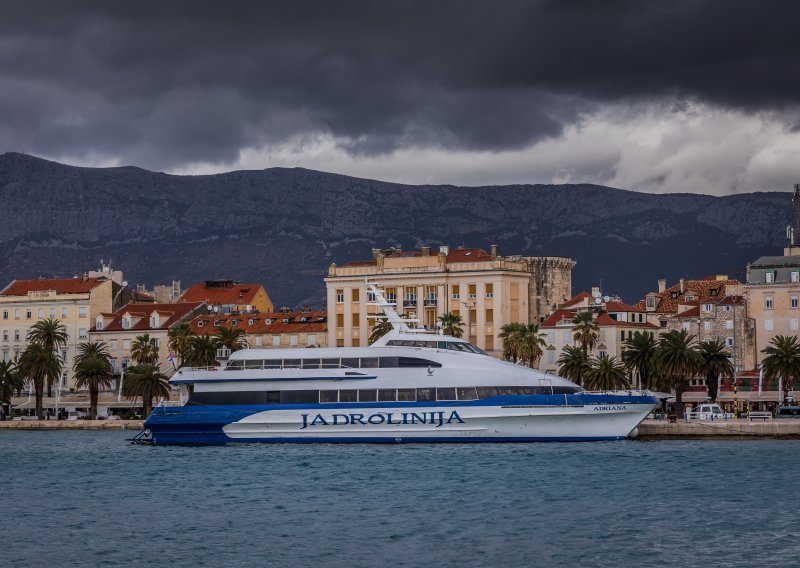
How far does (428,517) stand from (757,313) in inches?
2929

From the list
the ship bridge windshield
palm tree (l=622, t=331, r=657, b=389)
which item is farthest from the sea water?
palm tree (l=622, t=331, r=657, b=389)

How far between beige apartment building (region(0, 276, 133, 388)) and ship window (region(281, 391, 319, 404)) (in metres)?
66.1

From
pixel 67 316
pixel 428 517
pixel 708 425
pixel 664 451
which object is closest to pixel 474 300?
pixel 67 316

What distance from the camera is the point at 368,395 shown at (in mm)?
75875

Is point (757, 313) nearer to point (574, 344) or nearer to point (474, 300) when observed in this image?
point (574, 344)

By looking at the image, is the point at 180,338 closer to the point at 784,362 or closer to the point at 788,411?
the point at 788,411

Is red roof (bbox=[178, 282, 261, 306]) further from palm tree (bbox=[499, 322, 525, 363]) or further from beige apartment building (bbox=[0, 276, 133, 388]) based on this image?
palm tree (bbox=[499, 322, 525, 363])

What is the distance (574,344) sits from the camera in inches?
4697

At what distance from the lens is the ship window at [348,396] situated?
75.9 m

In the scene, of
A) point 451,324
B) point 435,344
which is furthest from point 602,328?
point 435,344

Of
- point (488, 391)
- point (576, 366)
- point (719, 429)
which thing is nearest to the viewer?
point (488, 391)

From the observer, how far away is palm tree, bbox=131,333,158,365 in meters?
125

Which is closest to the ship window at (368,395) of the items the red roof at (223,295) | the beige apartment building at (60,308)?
the beige apartment building at (60,308)

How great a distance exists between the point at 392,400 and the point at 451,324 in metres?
47.1
